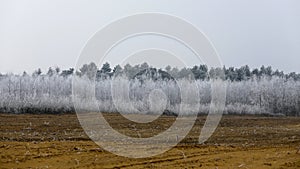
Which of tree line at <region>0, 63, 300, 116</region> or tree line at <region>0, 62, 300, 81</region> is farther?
tree line at <region>0, 63, 300, 116</region>

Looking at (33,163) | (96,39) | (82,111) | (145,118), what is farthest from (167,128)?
(33,163)

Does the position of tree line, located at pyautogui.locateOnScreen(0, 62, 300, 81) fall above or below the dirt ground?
above

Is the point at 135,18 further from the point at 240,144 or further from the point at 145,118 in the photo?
the point at 145,118

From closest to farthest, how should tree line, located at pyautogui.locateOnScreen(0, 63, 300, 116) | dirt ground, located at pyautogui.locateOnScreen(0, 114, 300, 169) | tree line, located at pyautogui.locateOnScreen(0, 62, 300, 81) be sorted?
1. dirt ground, located at pyautogui.locateOnScreen(0, 114, 300, 169)
2. tree line, located at pyautogui.locateOnScreen(0, 62, 300, 81)
3. tree line, located at pyautogui.locateOnScreen(0, 63, 300, 116)

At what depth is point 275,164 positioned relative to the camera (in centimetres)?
705

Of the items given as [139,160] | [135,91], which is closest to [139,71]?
[135,91]

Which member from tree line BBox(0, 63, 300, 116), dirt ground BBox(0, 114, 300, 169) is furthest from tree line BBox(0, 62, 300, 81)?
dirt ground BBox(0, 114, 300, 169)

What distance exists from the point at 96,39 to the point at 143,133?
12.5 feet

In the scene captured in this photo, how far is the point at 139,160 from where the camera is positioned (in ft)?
22.7

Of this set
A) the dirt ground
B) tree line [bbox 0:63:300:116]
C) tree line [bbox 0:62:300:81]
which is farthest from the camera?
tree line [bbox 0:63:300:116]

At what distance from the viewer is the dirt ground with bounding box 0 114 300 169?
6594 millimetres

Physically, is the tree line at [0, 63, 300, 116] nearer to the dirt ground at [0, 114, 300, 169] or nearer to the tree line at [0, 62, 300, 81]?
the tree line at [0, 62, 300, 81]

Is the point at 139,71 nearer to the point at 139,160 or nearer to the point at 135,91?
the point at 135,91

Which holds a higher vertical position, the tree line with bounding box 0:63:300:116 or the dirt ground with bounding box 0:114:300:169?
the tree line with bounding box 0:63:300:116
